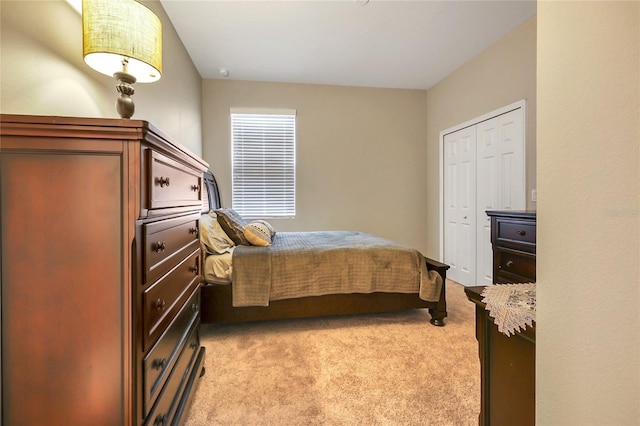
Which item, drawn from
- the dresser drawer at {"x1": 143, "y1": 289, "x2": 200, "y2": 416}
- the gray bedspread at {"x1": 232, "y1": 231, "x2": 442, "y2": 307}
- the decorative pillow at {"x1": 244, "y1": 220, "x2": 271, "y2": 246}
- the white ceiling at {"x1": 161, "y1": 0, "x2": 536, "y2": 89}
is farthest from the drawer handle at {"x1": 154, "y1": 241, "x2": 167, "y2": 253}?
the white ceiling at {"x1": 161, "y1": 0, "x2": 536, "y2": 89}

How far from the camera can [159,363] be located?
0.99m

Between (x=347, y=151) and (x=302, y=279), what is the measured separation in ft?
8.65

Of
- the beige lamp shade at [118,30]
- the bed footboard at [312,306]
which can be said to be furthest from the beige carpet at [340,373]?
the beige lamp shade at [118,30]

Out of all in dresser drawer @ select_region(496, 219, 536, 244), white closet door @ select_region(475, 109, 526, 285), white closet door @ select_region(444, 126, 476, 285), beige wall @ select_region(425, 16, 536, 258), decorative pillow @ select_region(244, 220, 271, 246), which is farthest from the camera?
white closet door @ select_region(444, 126, 476, 285)

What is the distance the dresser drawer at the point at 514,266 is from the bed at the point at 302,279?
0.45 meters

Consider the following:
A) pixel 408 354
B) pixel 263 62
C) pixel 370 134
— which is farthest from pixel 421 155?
pixel 408 354

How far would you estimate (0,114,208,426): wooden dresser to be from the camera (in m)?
0.76

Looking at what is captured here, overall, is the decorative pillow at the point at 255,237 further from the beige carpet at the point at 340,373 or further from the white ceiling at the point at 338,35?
the white ceiling at the point at 338,35

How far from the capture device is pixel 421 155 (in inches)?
183

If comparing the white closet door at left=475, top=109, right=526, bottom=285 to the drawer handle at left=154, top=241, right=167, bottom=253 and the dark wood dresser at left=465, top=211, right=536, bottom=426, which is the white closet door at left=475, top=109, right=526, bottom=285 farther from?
the drawer handle at left=154, top=241, right=167, bottom=253

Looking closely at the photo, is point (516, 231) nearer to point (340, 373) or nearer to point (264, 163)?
point (340, 373)

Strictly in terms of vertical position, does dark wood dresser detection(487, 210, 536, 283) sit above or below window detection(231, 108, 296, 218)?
below

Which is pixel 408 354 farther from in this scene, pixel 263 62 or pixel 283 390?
pixel 263 62

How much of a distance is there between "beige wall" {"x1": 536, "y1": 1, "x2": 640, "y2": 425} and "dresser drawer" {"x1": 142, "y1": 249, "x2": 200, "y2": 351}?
1.06 metres
